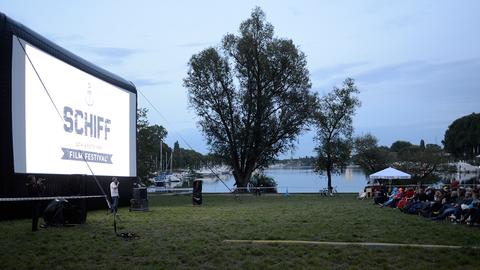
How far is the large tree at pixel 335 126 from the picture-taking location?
42938 millimetres

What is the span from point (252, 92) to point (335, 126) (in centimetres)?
779

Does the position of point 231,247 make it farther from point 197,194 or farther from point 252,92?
point 252,92

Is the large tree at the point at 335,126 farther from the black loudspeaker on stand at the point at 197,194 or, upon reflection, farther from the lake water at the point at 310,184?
the black loudspeaker on stand at the point at 197,194

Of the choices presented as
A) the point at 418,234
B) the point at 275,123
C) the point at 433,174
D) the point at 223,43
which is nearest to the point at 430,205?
the point at 418,234

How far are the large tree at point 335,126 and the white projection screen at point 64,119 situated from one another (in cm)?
2273

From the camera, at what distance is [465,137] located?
93.4 m

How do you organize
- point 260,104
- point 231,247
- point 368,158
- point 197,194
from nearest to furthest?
point 231,247, point 197,194, point 260,104, point 368,158

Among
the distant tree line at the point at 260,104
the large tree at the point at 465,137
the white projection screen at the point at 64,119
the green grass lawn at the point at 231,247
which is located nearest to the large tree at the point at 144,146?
the distant tree line at the point at 260,104

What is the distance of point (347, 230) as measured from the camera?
1165 cm

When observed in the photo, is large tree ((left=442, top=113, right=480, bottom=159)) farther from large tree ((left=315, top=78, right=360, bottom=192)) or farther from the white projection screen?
the white projection screen

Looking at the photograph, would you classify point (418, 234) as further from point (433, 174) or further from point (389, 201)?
point (433, 174)

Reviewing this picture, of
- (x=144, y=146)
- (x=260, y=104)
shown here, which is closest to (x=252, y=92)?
(x=260, y=104)

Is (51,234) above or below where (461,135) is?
below

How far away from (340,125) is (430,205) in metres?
27.4
